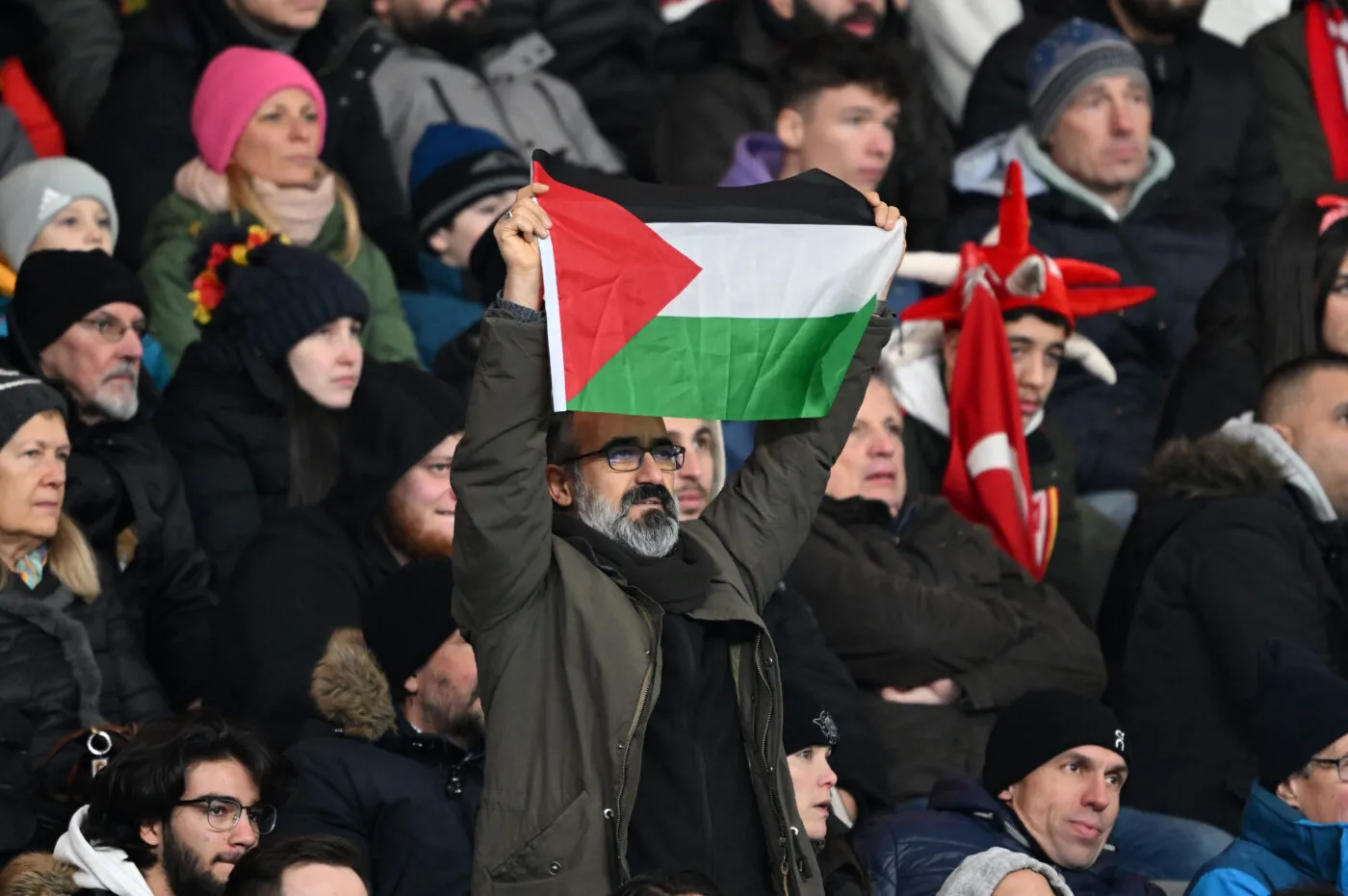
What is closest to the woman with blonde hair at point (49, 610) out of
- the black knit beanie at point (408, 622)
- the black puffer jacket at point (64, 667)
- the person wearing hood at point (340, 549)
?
the black puffer jacket at point (64, 667)

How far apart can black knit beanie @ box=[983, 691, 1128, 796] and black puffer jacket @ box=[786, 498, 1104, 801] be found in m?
0.43

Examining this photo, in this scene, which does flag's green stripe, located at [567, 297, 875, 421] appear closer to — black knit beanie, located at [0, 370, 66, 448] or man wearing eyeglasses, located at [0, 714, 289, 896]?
man wearing eyeglasses, located at [0, 714, 289, 896]

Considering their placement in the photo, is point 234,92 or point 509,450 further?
Answer: point 234,92

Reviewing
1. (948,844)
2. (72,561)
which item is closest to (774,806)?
(948,844)

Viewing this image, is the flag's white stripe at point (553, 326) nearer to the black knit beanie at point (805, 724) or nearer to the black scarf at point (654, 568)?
the black scarf at point (654, 568)

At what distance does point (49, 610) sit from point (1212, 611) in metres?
2.94

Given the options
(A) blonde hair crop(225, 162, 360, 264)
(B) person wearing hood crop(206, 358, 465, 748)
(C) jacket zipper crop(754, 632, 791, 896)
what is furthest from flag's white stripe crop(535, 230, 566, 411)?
(A) blonde hair crop(225, 162, 360, 264)

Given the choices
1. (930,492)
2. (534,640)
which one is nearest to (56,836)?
(534,640)

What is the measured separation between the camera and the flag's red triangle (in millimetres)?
4773

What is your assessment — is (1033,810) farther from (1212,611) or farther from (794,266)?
(794,266)

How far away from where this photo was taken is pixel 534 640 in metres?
4.80

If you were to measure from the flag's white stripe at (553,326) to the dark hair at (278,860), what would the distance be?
100cm

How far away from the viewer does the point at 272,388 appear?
7.51 m

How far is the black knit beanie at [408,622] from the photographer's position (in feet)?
19.3
